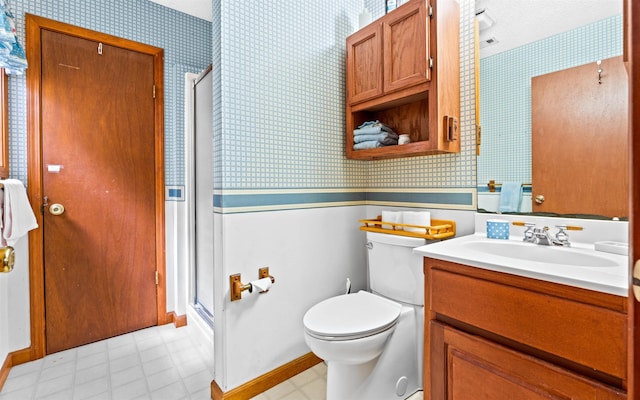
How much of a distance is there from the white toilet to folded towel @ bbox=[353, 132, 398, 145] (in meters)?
0.54

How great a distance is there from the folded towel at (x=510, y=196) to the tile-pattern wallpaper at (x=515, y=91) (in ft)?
0.09

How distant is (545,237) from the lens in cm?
120

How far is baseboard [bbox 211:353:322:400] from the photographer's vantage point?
1.45 meters

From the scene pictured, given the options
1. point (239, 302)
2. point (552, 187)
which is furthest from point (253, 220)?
point (552, 187)

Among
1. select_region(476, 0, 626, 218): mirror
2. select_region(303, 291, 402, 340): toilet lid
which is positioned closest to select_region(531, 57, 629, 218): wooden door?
select_region(476, 0, 626, 218): mirror

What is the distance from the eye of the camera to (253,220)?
4.98 feet

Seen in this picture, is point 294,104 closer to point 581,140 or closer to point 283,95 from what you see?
point 283,95

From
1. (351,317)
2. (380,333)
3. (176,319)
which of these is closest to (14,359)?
(176,319)

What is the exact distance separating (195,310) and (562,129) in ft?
8.07

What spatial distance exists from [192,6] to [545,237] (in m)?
2.66

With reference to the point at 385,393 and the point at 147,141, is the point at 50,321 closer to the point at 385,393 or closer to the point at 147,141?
Result: the point at 147,141

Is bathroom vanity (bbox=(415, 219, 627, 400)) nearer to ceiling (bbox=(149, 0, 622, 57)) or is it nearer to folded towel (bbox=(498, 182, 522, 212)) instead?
folded towel (bbox=(498, 182, 522, 212))

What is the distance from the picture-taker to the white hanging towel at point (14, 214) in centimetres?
127

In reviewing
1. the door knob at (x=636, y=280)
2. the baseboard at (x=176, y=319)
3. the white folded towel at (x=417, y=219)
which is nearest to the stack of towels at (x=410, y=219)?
the white folded towel at (x=417, y=219)
